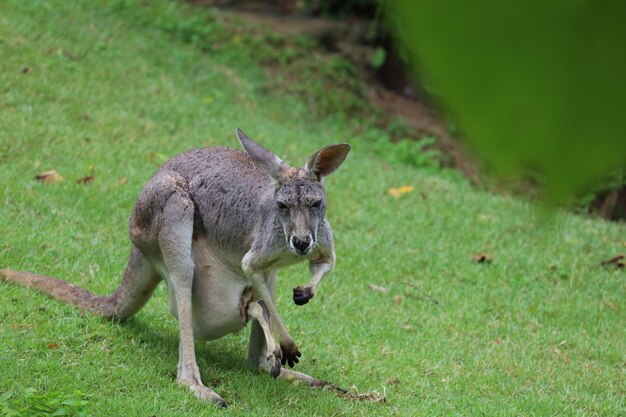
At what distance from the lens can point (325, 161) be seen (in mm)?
4539

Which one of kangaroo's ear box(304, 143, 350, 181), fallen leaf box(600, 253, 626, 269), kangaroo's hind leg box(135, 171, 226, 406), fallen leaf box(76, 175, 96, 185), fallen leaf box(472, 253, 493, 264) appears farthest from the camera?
fallen leaf box(600, 253, 626, 269)

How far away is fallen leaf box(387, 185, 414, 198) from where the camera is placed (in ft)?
27.2

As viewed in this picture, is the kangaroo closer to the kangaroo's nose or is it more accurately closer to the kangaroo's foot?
the kangaroo's foot

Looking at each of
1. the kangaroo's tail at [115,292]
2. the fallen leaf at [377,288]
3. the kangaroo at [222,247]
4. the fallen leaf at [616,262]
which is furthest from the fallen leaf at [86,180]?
the fallen leaf at [616,262]

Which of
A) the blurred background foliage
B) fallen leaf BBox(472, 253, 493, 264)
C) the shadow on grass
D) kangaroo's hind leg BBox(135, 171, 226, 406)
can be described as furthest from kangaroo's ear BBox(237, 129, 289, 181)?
the blurred background foliage

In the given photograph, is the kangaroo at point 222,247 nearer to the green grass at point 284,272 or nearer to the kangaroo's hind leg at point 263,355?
the kangaroo's hind leg at point 263,355

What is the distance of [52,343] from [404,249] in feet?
11.1

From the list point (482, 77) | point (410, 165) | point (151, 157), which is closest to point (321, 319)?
point (151, 157)

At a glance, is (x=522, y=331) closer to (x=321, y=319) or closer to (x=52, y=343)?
(x=321, y=319)

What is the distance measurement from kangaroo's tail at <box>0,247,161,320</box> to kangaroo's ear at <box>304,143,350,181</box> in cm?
99

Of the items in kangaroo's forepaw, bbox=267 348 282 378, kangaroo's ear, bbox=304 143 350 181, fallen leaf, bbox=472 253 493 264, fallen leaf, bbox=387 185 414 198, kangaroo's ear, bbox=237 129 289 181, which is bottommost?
fallen leaf, bbox=387 185 414 198

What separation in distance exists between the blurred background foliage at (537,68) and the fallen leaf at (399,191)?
792 cm

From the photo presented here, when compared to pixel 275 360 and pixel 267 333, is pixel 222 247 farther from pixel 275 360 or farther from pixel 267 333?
pixel 275 360

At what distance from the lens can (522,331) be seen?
5938 millimetres
